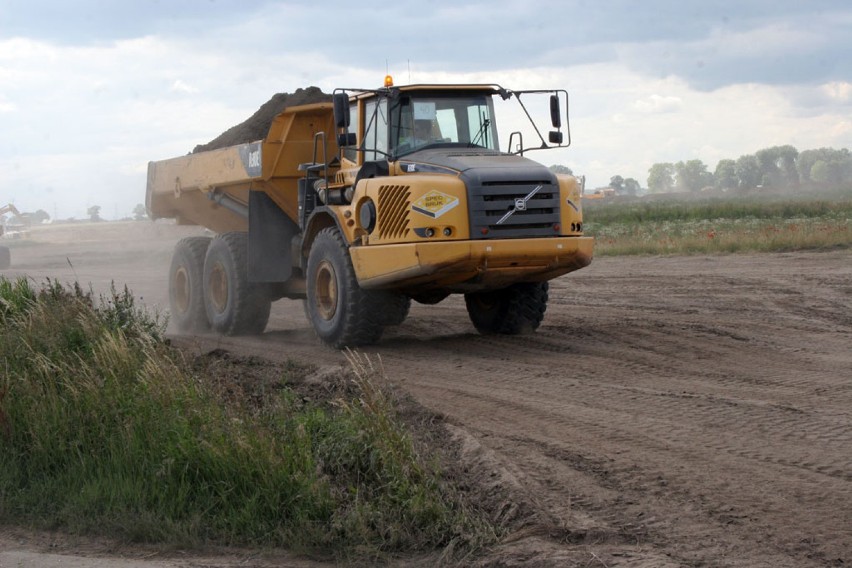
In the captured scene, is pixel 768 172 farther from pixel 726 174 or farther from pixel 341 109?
pixel 341 109

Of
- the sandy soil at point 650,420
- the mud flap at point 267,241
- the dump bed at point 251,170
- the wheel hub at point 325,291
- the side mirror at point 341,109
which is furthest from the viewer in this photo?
the mud flap at point 267,241

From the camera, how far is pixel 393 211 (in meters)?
10.8

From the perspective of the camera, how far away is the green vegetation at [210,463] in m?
6.13

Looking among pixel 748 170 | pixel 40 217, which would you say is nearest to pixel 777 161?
pixel 748 170

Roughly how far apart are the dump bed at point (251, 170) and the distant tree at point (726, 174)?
329 feet

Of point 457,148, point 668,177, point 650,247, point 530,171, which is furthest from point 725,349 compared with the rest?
point 668,177

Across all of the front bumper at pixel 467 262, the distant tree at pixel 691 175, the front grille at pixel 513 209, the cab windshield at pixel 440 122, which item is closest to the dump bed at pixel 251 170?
the cab windshield at pixel 440 122

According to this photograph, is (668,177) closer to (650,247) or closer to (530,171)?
(650,247)

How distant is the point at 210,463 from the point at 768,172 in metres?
114

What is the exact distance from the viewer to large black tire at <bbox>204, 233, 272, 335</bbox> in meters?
13.8

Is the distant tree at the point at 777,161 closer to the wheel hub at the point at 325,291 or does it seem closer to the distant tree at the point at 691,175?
the distant tree at the point at 691,175

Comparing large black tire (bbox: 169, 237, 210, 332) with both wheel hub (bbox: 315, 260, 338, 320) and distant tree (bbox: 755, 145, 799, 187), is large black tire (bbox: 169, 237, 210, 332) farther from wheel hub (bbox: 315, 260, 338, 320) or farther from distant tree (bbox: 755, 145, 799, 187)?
distant tree (bbox: 755, 145, 799, 187)

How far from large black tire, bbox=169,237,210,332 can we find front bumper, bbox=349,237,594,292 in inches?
171

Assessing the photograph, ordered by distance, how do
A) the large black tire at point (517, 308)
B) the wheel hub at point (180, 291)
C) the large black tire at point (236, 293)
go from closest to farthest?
the large black tire at point (517, 308), the large black tire at point (236, 293), the wheel hub at point (180, 291)
